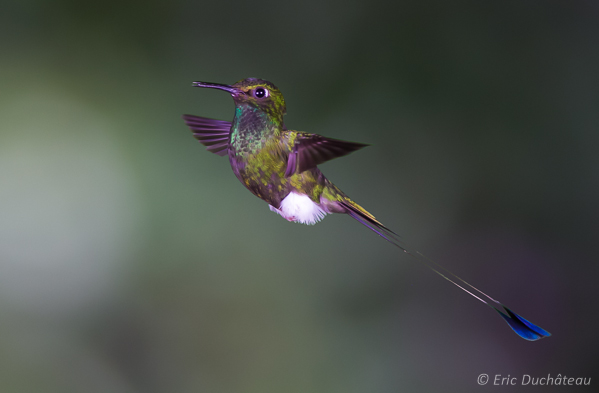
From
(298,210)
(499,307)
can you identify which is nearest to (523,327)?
(499,307)

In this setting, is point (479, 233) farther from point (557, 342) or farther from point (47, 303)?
point (47, 303)

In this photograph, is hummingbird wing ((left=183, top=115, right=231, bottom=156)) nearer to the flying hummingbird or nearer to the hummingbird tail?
the flying hummingbird

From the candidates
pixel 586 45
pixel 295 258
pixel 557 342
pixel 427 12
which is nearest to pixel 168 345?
pixel 295 258

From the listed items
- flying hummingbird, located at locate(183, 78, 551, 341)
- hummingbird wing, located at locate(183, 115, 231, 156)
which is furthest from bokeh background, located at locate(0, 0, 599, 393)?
flying hummingbird, located at locate(183, 78, 551, 341)

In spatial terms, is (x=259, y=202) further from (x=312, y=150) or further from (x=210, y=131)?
(x=312, y=150)

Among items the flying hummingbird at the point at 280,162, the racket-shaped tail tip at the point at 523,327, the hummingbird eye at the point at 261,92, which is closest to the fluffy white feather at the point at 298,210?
the flying hummingbird at the point at 280,162
